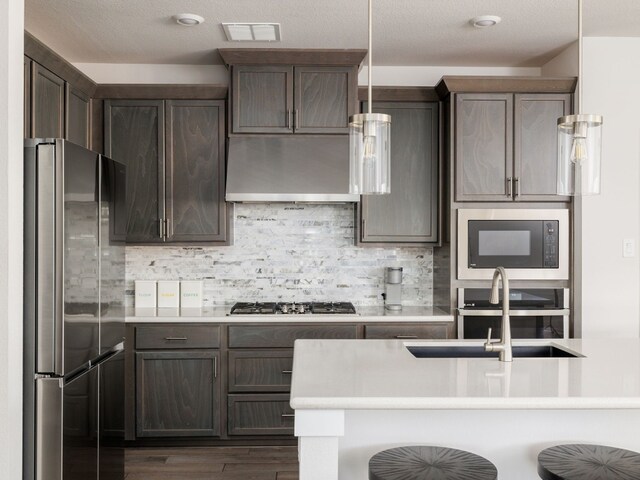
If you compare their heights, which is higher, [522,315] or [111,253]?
[111,253]

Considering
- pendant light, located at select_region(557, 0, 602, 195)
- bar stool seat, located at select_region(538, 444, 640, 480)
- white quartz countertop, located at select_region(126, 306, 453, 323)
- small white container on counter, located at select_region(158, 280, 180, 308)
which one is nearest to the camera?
bar stool seat, located at select_region(538, 444, 640, 480)

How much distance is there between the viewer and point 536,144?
3.85m

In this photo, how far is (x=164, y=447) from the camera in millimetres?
3850

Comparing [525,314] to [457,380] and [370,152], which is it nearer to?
[457,380]

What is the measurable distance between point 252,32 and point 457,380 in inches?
97.7

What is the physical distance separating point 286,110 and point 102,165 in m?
1.52

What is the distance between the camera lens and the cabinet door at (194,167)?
4.05 m

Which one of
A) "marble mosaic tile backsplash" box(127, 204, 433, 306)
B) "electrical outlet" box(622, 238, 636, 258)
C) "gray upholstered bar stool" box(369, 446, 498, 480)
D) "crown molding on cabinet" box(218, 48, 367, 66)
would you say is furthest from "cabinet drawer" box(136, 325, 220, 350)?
"electrical outlet" box(622, 238, 636, 258)

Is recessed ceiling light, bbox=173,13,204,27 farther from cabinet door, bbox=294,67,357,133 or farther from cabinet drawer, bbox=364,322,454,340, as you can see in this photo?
cabinet drawer, bbox=364,322,454,340

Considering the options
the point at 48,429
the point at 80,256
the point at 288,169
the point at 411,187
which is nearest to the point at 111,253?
the point at 80,256

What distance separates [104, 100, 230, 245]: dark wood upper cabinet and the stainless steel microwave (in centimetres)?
162

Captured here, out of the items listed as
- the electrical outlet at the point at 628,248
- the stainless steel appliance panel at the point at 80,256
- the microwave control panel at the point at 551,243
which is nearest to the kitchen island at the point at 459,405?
the stainless steel appliance panel at the point at 80,256

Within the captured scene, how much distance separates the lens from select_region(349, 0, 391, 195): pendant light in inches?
82.4

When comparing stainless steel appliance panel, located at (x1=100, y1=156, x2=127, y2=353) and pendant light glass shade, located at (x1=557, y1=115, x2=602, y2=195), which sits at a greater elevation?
pendant light glass shade, located at (x1=557, y1=115, x2=602, y2=195)
